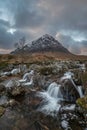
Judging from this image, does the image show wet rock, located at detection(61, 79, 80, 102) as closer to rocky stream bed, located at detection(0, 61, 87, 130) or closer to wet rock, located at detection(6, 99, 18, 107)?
rocky stream bed, located at detection(0, 61, 87, 130)

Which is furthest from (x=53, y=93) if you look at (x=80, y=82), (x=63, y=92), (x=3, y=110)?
(x=3, y=110)

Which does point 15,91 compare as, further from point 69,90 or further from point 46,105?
point 69,90

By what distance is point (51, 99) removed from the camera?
30344 millimetres

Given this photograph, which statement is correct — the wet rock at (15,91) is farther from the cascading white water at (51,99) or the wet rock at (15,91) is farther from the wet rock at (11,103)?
the cascading white water at (51,99)

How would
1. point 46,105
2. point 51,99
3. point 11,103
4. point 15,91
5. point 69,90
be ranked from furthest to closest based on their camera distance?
point 69,90 → point 15,91 → point 51,99 → point 46,105 → point 11,103

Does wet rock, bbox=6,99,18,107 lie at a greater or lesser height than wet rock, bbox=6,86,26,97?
lesser

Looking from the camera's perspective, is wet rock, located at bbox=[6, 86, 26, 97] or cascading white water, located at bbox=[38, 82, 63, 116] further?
wet rock, located at bbox=[6, 86, 26, 97]

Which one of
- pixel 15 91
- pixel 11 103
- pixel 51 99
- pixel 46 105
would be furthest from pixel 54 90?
pixel 11 103

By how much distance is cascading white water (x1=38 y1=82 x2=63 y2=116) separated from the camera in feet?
85.4

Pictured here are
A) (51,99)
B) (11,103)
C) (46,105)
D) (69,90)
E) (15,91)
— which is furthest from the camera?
(69,90)

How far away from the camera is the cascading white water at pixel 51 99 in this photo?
2603 centimetres

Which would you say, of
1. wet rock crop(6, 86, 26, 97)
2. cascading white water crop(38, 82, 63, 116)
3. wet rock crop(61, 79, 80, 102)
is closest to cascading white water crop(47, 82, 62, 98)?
cascading white water crop(38, 82, 63, 116)

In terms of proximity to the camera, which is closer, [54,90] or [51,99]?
[51,99]

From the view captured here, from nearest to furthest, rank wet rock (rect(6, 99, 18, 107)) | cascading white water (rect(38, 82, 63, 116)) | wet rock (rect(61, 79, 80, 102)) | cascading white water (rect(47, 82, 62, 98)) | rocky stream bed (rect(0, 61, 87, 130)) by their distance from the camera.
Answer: rocky stream bed (rect(0, 61, 87, 130)) → cascading white water (rect(38, 82, 63, 116)) → wet rock (rect(6, 99, 18, 107)) → wet rock (rect(61, 79, 80, 102)) → cascading white water (rect(47, 82, 62, 98))
